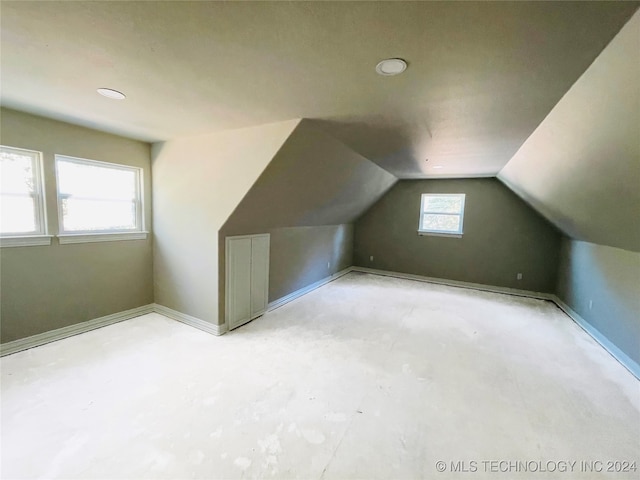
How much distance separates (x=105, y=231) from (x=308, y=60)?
3224 millimetres

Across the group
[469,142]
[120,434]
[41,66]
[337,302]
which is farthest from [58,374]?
[469,142]

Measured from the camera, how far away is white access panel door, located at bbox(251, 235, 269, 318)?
358cm

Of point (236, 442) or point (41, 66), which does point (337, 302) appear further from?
point (41, 66)

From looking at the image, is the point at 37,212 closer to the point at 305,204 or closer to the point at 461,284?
the point at 305,204

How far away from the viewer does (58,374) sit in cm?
230

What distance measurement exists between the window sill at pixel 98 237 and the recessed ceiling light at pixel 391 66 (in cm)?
349

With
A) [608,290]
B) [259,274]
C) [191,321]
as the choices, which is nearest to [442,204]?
[608,290]

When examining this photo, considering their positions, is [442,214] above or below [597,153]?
below

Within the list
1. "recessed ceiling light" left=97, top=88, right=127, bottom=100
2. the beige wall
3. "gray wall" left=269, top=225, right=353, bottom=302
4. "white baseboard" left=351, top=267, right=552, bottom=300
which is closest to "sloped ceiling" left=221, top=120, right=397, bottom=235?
the beige wall

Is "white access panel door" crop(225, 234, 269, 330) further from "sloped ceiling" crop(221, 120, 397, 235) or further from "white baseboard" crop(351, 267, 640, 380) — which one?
"white baseboard" crop(351, 267, 640, 380)

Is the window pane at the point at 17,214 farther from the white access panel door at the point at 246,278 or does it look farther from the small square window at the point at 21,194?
the white access panel door at the point at 246,278

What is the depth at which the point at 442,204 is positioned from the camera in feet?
18.9

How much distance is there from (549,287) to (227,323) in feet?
18.6

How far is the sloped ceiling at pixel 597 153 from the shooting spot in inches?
52.2
